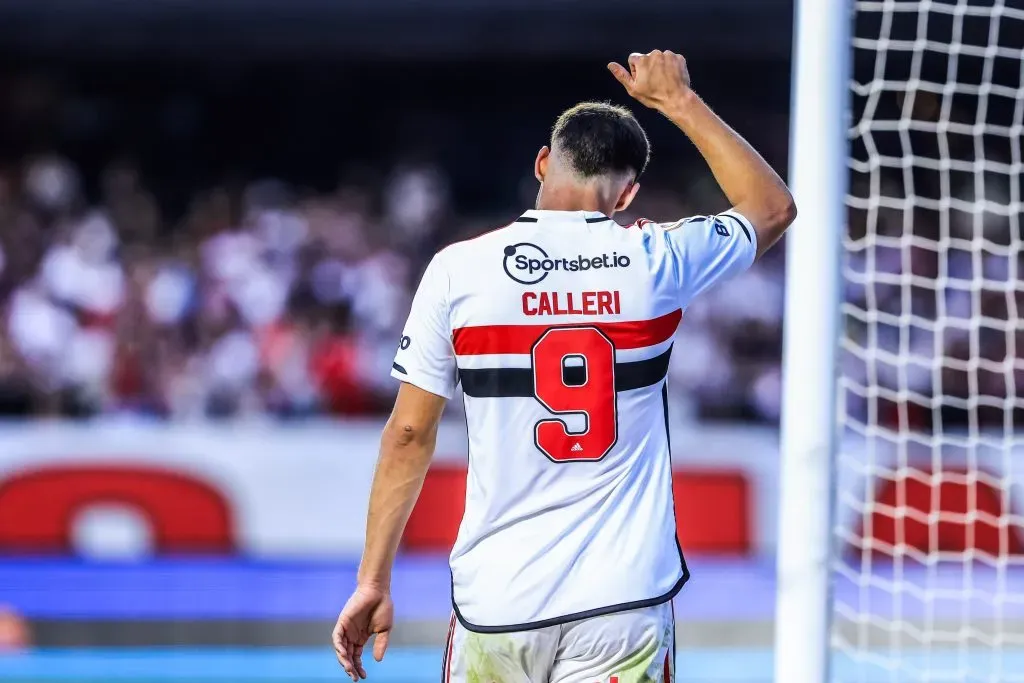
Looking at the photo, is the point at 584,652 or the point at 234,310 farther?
the point at 234,310

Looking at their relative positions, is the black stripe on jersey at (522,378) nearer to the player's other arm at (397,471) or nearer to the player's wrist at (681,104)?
the player's other arm at (397,471)

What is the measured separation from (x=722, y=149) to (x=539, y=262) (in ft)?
1.76

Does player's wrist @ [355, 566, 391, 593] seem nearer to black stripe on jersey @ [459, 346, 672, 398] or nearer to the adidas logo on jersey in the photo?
black stripe on jersey @ [459, 346, 672, 398]

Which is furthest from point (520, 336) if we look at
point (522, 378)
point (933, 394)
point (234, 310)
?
point (234, 310)

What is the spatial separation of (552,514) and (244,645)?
16.8ft

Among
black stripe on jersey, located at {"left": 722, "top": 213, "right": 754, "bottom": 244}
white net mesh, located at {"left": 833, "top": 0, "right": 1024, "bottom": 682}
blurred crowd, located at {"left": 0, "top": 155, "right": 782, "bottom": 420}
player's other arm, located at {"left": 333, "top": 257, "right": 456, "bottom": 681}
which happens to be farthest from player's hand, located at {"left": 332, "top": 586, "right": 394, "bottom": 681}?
blurred crowd, located at {"left": 0, "top": 155, "right": 782, "bottom": 420}

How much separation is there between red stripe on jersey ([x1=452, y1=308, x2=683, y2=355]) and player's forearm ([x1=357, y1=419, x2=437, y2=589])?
22cm

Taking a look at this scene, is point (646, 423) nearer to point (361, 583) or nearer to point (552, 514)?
point (552, 514)

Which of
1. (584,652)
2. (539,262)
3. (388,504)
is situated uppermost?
(539,262)

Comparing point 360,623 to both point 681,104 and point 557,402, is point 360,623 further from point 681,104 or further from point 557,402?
point 681,104

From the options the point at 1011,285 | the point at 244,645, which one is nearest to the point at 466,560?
the point at 1011,285

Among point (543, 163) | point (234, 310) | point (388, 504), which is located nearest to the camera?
point (388, 504)

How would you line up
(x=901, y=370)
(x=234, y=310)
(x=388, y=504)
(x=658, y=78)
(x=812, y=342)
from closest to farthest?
(x=388, y=504) < (x=658, y=78) < (x=812, y=342) < (x=901, y=370) < (x=234, y=310)

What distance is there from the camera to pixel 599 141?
2.71m
